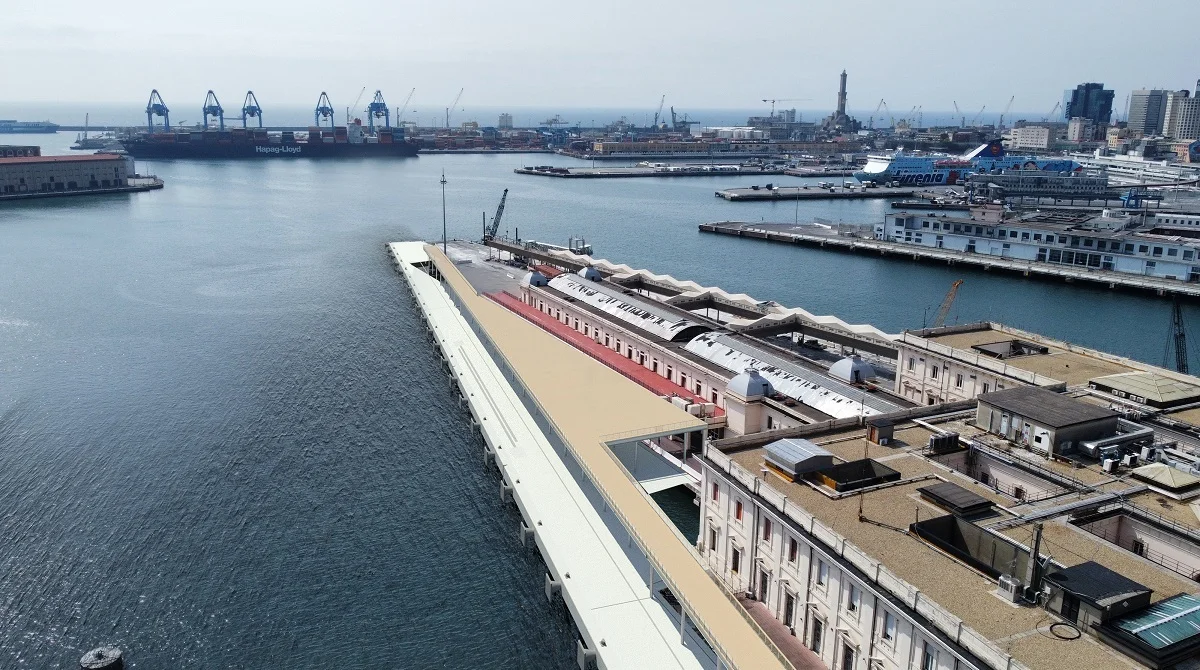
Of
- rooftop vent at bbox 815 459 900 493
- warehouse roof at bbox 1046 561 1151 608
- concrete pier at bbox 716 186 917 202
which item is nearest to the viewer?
warehouse roof at bbox 1046 561 1151 608

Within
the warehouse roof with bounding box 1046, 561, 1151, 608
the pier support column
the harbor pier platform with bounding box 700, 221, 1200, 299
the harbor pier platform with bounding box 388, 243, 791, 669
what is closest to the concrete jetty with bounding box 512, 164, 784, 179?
the harbor pier platform with bounding box 700, 221, 1200, 299

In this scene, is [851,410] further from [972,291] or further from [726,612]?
[972,291]

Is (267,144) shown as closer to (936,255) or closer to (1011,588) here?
(936,255)

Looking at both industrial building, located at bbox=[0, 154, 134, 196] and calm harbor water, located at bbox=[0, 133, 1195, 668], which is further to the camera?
industrial building, located at bbox=[0, 154, 134, 196]

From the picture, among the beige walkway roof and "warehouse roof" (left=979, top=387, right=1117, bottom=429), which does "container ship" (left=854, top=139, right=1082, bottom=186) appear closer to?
the beige walkway roof

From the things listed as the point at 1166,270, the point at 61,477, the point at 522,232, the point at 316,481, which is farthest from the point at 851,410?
the point at 522,232

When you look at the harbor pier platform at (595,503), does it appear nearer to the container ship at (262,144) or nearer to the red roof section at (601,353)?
the red roof section at (601,353)

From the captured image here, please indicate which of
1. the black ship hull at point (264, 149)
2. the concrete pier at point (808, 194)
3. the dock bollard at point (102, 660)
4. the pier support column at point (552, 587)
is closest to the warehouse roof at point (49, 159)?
the black ship hull at point (264, 149)
